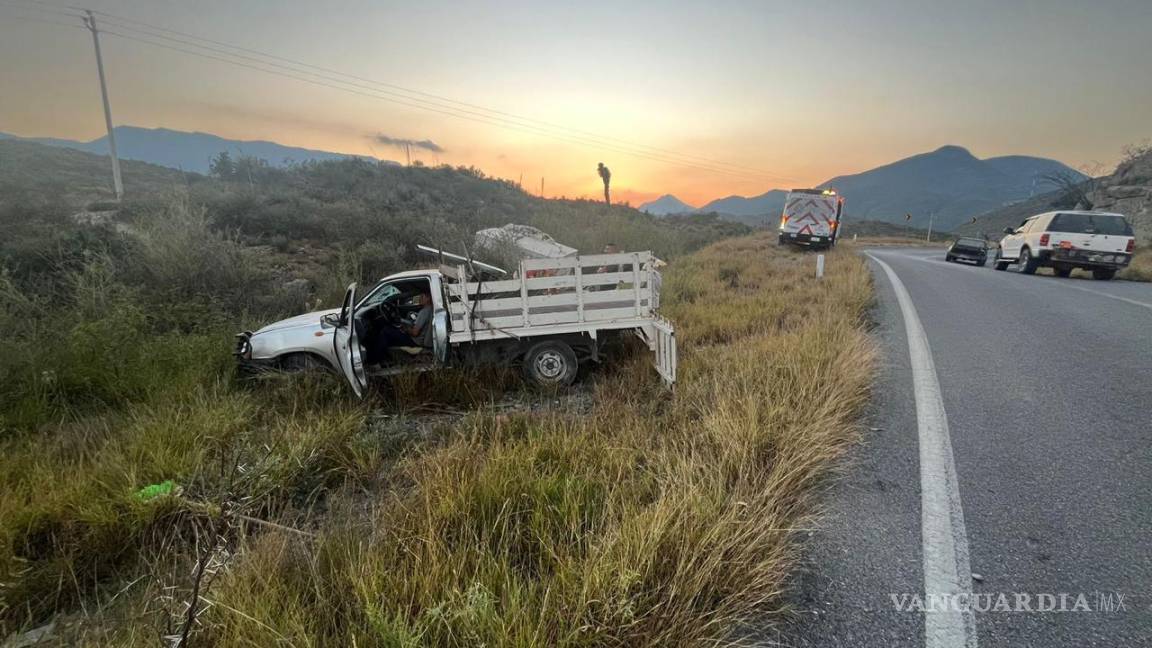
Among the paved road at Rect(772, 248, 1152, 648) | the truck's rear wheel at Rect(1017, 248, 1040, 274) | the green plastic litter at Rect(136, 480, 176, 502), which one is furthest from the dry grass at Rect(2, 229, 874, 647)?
the truck's rear wheel at Rect(1017, 248, 1040, 274)

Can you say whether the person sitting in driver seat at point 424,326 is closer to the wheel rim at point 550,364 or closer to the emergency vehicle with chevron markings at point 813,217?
the wheel rim at point 550,364

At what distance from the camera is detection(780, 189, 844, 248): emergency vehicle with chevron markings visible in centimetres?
2148

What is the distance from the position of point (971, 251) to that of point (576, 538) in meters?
25.4

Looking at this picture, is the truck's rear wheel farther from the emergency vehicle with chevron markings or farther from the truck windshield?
the emergency vehicle with chevron markings

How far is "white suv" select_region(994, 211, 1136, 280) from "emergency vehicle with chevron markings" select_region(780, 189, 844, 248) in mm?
8397

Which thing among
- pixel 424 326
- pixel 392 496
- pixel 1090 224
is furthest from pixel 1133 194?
pixel 392 496

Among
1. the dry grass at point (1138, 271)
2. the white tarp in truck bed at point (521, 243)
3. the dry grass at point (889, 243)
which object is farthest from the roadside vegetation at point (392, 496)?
the dry grass at point (889, 243)

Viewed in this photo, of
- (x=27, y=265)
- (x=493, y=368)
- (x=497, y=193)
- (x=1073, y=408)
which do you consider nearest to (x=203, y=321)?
(x=27, y=265)

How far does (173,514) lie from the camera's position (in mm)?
2900

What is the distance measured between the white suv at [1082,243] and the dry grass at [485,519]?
1249 centimetres

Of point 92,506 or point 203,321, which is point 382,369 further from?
point 203,321

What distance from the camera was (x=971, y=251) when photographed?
20250 mm

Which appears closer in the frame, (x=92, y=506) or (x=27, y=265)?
(x=92, y=506)

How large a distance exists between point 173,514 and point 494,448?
2.02 metres
